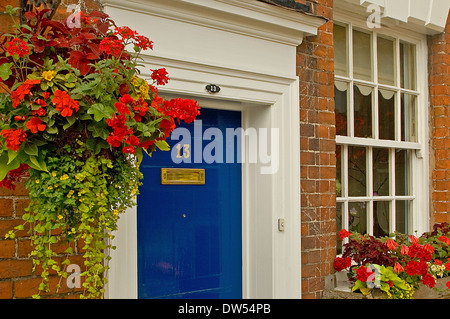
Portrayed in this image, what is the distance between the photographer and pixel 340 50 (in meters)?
4.32

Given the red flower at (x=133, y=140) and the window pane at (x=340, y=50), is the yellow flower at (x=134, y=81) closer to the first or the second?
the red flower at (x=133, y=140)

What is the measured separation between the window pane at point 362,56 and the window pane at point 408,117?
570 mm

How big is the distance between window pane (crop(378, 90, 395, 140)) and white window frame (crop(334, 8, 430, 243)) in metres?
0.05

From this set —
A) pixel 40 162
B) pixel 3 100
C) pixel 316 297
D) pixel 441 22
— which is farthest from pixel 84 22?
pixel 441 22

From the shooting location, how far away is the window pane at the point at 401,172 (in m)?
4.72

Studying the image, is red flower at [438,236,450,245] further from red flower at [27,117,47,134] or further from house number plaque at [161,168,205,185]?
red flower at [27,117,47,134]

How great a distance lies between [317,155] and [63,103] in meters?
2.39

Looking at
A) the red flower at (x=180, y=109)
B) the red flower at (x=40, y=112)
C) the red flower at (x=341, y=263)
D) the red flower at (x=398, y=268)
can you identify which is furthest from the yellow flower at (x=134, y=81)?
the red flower at (x=398, y=268)

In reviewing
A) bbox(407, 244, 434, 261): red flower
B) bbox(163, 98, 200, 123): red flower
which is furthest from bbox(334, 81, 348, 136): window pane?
bbox(163, 98, 200, 123): red flower

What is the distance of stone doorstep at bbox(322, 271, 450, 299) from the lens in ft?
12.0

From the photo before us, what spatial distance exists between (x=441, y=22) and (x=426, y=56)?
350mm

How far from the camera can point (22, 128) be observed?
6.21 ft

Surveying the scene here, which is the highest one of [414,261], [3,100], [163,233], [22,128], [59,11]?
[59,11]
